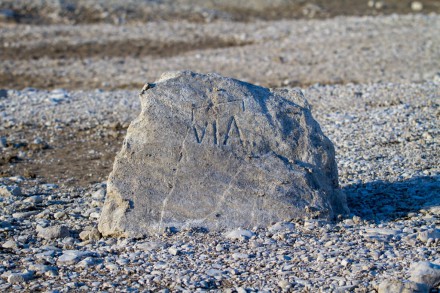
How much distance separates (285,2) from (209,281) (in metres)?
19.1

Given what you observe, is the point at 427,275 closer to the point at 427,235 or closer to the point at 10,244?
the point at 427,235

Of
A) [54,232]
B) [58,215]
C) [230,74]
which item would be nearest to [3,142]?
[58,215]

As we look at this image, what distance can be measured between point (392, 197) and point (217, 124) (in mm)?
1854

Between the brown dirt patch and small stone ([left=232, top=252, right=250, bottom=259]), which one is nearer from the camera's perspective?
small stone ([left=232, top=252, right=250, bottom=259])

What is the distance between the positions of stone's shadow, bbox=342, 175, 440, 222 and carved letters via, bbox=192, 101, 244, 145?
4.17 ft

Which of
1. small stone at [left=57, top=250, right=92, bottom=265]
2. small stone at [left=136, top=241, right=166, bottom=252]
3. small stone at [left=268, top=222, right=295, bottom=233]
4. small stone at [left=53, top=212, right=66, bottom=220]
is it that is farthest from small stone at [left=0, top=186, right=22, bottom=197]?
small stone at [left=268, top=222, right=295, bottom=233]

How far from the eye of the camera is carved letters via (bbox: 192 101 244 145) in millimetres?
5695

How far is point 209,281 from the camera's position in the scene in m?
4.77

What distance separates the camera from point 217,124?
5.75 m

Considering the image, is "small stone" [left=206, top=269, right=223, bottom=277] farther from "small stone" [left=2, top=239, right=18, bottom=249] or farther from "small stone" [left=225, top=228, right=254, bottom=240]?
"small stone" [left=2, top=239, right=18, bottom=249]

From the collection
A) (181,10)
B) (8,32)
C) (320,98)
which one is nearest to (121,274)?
(320,98)

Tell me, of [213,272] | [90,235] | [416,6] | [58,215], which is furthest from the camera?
[416,6]

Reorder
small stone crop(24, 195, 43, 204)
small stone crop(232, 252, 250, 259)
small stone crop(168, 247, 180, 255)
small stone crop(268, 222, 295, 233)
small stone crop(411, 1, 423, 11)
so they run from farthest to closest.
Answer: small stone crop(411, 1, 423, 11) → small stone crop(24, 195, 43, 204) → small stone crop(268, 222, 295, 233) → small stone crop(168, 247, 180, 255) → small stone crop(232, 252, 250, 259)

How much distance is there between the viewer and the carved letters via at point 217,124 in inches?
224
